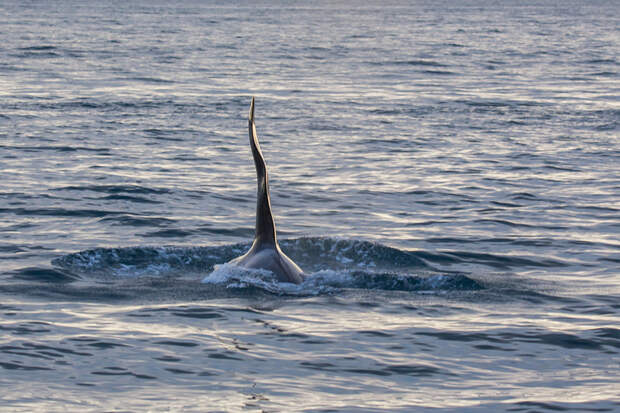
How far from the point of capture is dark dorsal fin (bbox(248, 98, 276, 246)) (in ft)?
33.1

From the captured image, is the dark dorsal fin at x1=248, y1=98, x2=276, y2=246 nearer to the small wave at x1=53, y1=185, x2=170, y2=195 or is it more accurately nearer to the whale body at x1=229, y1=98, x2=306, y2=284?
the whale body at x1=229, y1=98, x2=306, y2=284

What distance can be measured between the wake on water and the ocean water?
4cm

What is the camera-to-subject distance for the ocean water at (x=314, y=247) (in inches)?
334

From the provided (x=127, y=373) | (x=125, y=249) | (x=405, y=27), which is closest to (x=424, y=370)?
(x=127, y=373)

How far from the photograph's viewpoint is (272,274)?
11.0 metres

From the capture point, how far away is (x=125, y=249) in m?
13.0

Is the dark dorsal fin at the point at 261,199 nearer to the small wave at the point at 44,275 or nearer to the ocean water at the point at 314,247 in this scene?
the ocean water at the point at 314,247

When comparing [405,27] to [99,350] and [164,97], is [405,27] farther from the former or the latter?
[99,350]

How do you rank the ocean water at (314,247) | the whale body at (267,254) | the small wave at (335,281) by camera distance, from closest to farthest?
the ocean water at (314,247) < the whale body at (267,254) < the small wave at (335,281)

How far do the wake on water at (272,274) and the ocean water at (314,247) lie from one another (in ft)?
0.13

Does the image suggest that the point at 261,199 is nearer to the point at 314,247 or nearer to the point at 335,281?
the point at 335,281

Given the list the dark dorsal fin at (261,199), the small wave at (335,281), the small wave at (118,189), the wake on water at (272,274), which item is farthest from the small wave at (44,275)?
the small wave at (118,189)

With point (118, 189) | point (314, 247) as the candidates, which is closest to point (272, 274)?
point (314, 247)

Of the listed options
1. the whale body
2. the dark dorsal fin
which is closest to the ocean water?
the whale body
